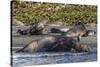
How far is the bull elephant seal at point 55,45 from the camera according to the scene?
226 centimetres

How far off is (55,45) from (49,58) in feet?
0.61

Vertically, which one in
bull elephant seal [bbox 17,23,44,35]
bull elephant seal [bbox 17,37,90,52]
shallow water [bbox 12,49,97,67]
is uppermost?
bull elephant seal [bbox 17,23,44,35]

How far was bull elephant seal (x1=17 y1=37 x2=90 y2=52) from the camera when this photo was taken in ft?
7.41

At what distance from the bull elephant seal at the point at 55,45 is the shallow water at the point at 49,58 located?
5cm

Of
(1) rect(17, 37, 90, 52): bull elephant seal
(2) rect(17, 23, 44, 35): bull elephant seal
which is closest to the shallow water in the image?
(1) rect(17, 37, 90, 52): bull elephant seal

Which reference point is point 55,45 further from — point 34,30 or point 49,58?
point 34,30

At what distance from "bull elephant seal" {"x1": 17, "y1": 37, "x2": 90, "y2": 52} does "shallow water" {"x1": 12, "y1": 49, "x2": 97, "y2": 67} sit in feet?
0.17

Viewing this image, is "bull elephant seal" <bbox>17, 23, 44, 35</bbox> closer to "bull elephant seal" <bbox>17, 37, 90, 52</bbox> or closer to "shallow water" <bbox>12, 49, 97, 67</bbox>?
"bull elephant seal" <bbox>17, 37, 90, 52</bbox>

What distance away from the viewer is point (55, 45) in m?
2.34

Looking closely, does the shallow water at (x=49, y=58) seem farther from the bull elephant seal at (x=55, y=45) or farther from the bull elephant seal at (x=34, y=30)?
the bull elephant seal at (x=34, y=30)

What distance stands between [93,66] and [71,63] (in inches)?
13.9

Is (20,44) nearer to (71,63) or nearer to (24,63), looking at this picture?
(24,63)

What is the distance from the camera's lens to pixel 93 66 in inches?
99.1

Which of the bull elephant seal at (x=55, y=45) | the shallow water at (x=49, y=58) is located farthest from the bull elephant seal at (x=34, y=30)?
the shallow water at (x=49, y=58)
